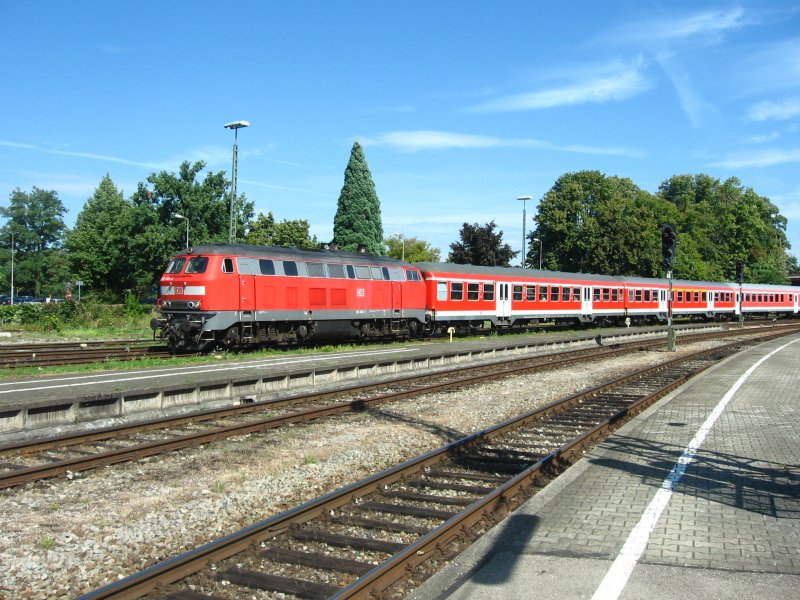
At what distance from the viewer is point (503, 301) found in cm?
3506

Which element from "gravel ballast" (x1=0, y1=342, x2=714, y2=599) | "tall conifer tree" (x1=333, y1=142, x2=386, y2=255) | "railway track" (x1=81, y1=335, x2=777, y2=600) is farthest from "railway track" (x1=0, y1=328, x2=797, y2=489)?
"tall conifer tree" (x1=333, y1=142, x2=386, y2=255)

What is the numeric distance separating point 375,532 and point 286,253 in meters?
18.0

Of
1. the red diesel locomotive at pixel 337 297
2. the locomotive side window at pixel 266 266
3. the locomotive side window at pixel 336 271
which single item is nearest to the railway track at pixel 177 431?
the red diesel locomotive at pixel 337 297

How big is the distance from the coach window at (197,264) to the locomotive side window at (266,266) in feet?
6.10

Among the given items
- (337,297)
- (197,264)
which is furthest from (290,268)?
(197,264)

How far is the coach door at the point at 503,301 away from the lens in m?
34.8

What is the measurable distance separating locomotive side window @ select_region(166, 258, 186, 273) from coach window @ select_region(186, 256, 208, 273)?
40 cm

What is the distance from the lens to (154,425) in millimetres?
11117

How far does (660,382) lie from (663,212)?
73.4 meters

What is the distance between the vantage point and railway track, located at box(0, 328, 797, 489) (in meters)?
8.74

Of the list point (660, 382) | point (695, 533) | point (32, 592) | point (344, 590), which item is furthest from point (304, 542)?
point (660, 382)

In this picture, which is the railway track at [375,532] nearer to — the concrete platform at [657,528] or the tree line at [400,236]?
the concrete platform at [657,528]

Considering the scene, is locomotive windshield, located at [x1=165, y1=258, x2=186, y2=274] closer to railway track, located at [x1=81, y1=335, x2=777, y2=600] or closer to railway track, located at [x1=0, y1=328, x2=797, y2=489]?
railway track, located at [x1=0, y1=328, x2=797, y2=489]

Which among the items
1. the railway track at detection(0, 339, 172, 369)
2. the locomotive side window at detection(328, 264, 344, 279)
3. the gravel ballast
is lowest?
the gravel ballast
